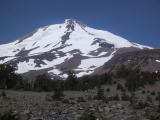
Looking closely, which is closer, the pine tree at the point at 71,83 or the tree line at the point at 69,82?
the tree line at the point at 69,82

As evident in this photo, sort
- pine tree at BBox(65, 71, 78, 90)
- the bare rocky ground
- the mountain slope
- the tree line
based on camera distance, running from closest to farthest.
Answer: the bare rocky ground → the tree line → pine tree at BBox(65, 71, 78, 90) → the mountain slope

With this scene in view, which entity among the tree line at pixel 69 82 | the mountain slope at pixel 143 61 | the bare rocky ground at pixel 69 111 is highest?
the mountain slope at pixel 143 61

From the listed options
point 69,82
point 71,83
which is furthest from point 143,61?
point 71,83

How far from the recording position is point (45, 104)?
15.8m

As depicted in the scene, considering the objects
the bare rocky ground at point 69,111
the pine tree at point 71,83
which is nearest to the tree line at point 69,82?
the pine tree at point 71,83

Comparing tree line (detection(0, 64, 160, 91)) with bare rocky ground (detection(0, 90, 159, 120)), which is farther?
tree line (detection(0, 64, 160, 91))

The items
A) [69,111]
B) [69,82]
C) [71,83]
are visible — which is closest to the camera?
[69,111]

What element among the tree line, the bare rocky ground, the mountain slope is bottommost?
the bare rocky ground

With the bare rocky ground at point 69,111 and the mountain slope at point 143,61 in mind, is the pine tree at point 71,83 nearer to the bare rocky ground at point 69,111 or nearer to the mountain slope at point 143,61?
the bare rocky ground at point 69,111

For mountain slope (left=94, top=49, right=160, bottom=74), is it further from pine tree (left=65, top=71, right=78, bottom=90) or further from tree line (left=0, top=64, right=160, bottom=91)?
pine tree (left=65, top=71, right=78, bottom=90)

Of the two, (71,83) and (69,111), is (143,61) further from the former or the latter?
(69,111)

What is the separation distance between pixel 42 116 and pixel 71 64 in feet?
585

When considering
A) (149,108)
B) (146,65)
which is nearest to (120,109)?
(149,108)

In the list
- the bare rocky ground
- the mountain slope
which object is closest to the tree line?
the bare rocky ground
